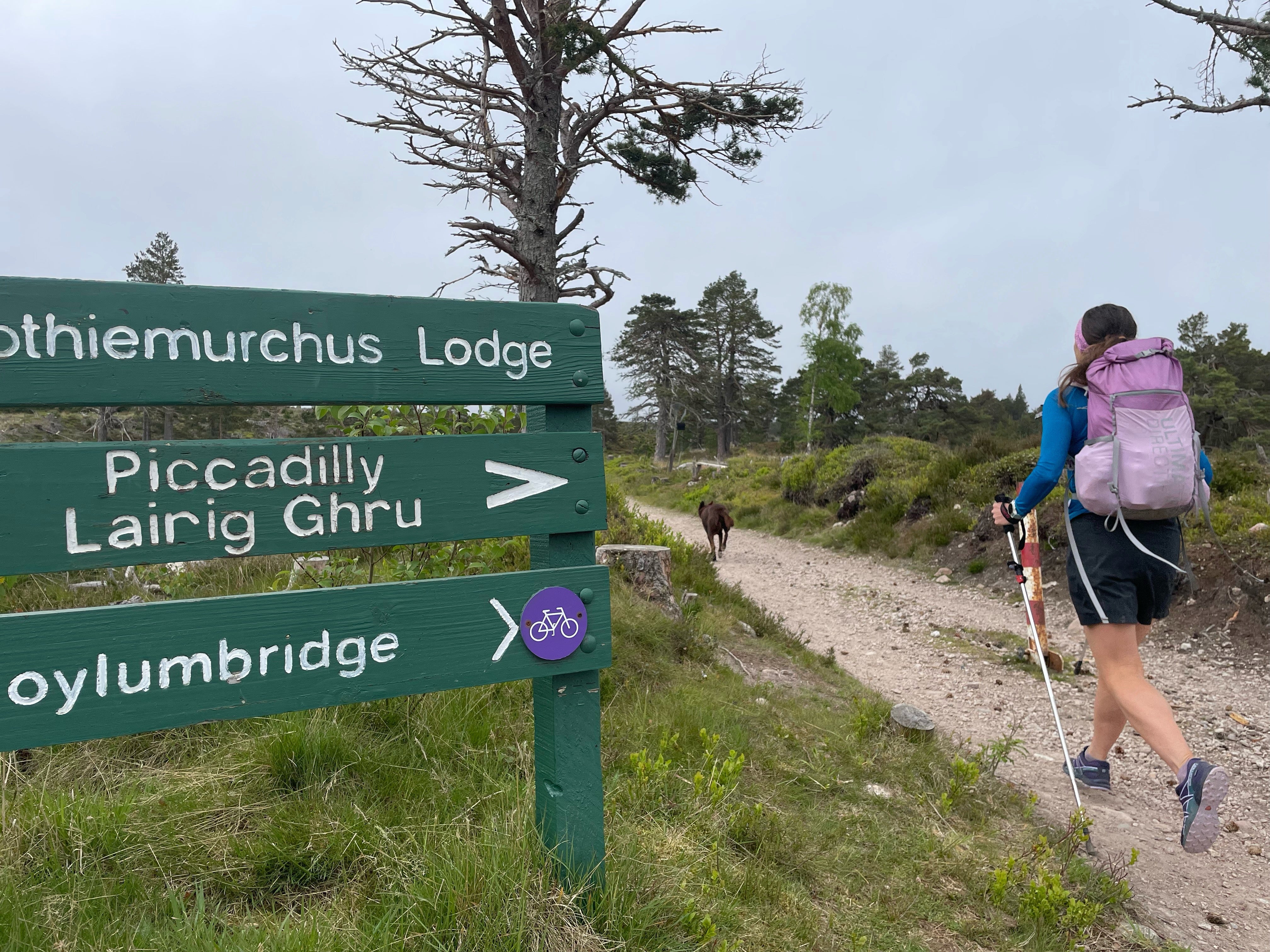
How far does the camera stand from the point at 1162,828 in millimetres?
3789

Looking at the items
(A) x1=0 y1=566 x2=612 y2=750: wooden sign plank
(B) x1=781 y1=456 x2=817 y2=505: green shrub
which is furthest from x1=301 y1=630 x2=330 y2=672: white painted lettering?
(B) x1=781 y1=456 x2=817 y2=505: green shrub

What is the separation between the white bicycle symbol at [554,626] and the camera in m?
2.04

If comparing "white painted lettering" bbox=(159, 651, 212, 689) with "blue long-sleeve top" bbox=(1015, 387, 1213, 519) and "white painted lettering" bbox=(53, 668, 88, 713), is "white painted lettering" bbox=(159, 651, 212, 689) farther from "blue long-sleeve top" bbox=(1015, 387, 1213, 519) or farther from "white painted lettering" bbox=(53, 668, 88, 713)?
"blue long-sleeve top" bbox=(1015, 387, 1213, 519)

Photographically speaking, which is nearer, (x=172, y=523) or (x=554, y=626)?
(x=172, y=523)

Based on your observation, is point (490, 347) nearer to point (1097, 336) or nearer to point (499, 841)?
point (499, 841)

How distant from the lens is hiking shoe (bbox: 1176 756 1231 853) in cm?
288

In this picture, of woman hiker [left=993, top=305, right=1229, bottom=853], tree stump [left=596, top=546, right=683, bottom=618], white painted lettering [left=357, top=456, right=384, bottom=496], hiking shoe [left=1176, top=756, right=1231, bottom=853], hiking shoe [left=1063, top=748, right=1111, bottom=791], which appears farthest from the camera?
tree stump [left=596, top=546, right=683, bottom=618]

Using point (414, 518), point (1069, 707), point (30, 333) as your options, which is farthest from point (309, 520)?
point (1069, 707)

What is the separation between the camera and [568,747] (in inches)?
84.0

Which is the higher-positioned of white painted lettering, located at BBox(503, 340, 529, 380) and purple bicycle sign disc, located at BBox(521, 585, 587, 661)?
white painted lettering, located at BBox(503, 340, 529, 380)

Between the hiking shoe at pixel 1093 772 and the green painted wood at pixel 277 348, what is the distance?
3.58 metres

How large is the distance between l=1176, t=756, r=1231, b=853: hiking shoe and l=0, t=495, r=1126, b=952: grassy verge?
378 mm

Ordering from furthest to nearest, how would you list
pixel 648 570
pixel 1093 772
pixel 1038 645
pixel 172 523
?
pixel 648 570
pixel 1038 645
pixel 1093 772
pixel 172 523

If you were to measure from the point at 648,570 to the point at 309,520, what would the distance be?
15.2 ft
